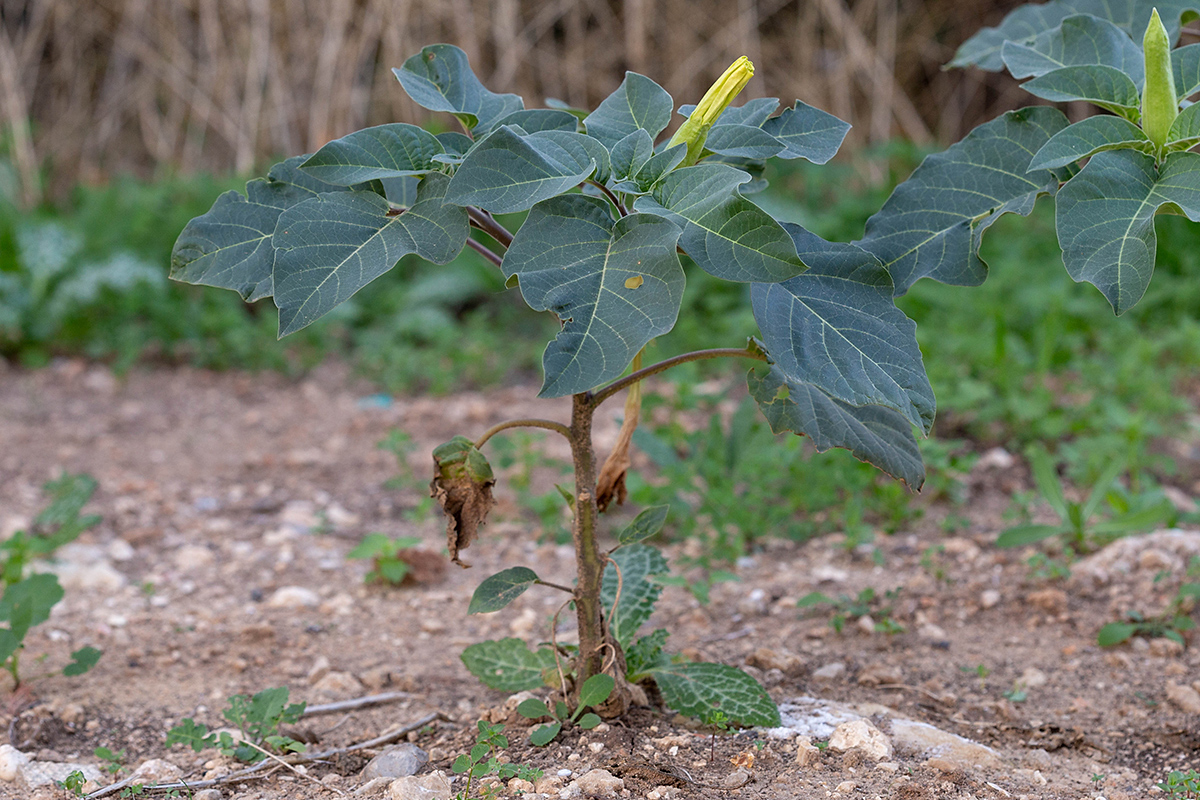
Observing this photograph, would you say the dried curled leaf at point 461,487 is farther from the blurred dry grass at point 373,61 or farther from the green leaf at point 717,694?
the blurred dry grass at point 373,61

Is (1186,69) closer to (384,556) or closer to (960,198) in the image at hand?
(960,198)

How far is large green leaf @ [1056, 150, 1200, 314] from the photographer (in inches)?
44.9

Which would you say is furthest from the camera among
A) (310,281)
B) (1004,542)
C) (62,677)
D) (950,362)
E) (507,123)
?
(950,362)

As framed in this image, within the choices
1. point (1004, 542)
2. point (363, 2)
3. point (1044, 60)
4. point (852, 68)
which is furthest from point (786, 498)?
point (363, 2)

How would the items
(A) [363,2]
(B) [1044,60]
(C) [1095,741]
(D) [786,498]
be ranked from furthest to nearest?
(A) [363,2] < (D) [786,498] < (C) [1095,741] < (B) [1044,60]

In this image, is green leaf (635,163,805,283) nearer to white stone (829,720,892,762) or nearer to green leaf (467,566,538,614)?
green leaf (467,566,538,614)

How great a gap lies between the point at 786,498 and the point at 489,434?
1.46 m

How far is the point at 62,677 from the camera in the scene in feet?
5.99

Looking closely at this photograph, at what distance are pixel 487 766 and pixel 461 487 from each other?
14.6 inches

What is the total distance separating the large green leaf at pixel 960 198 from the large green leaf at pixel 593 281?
44 cm

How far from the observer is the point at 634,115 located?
131 cm

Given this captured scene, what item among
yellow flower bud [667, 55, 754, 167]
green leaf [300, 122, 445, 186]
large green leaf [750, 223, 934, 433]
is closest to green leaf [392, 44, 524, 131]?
green leaf [300, 122, 445, 186]

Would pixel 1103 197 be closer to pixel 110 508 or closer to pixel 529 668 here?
pixel 529 668

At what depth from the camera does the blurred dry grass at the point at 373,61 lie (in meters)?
5.45
